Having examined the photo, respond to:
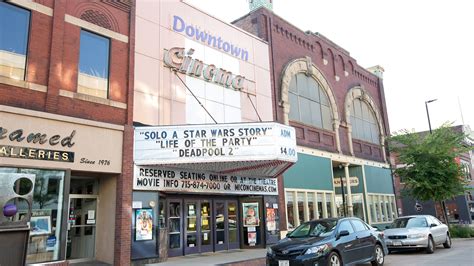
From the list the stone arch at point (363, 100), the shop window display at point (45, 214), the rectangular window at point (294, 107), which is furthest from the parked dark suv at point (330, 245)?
the stone arch at point (363, 100)

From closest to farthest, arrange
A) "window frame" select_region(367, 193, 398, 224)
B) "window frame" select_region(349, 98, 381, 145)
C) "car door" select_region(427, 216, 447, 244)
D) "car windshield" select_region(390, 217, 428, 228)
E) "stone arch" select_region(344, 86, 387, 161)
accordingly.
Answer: "car door" select_region(427, 216, 447, 244) → "car windshield" select_region(390, 217, 428, 228) → "stone arch" select_region(344, 86, 387, 161) → "window frame" select_region(367, 193, 398, 224) → "window frame" select_region(349, 98, 381, 145)

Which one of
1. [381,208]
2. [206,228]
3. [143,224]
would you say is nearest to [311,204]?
[206,228]

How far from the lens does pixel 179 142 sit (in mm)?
13664

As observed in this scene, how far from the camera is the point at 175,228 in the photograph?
1520cm

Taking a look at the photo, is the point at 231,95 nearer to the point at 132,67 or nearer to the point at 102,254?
the point at 132,67

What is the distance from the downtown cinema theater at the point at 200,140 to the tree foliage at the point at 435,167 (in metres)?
10.7

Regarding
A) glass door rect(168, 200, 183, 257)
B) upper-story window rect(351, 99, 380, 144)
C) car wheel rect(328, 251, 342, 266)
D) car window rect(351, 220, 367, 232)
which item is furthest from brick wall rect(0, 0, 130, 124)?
upper-story window rect(351, 99, 380, 144)

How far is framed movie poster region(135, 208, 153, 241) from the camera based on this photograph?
13078mm

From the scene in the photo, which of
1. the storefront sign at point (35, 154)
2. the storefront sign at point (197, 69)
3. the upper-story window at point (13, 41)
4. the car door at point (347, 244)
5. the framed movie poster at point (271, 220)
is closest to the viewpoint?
the storefront sign at point (35, 154)

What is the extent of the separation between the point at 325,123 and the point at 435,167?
7151mm

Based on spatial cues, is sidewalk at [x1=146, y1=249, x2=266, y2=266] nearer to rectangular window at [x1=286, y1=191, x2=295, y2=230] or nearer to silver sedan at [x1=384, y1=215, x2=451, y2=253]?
rectangular window at [x1=286, y1=191, x2=295, y2=230]

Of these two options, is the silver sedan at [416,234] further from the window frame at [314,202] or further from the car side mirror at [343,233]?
the car side mirror at [343,233]

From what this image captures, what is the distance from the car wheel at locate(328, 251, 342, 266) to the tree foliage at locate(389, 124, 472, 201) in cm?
1527

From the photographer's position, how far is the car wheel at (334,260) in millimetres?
10251
